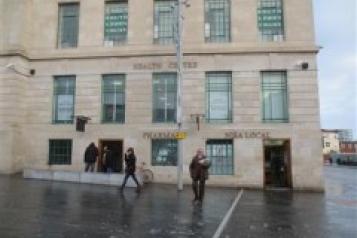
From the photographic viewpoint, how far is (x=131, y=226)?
10.6 m

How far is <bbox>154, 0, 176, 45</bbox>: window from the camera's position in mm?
24281

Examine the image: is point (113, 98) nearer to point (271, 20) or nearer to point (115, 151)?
point (115, 151)

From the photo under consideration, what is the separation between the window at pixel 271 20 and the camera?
23.5 meters

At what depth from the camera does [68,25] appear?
25.3 metres

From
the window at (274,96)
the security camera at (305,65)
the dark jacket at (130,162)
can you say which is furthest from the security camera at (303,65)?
the dark jacket at (130,162)

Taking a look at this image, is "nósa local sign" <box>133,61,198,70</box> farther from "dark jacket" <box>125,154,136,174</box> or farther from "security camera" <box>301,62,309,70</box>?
"dark jacket" <box>125,154,136,174</box>

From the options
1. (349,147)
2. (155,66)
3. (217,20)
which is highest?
(217,20)

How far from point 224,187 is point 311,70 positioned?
788 cm

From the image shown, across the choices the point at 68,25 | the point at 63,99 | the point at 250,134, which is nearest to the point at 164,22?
the point at 68,25

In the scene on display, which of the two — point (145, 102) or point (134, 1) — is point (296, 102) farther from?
point (134, 1)

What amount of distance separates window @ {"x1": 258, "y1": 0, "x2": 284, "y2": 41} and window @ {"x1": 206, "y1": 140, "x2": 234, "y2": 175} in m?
6.39

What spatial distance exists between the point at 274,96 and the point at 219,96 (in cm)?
302

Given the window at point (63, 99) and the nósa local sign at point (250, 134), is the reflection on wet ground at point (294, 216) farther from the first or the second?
the window at point (63, 99)

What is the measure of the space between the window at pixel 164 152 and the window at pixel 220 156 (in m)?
1.88
